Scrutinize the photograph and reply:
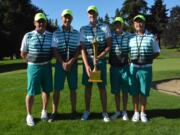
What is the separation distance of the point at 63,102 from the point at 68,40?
2492 mm

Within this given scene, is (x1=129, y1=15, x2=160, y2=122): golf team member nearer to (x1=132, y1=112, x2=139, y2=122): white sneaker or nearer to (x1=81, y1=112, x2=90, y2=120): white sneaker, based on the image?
(x1=132, y1=112, x2=139, y2=122): white sneaker

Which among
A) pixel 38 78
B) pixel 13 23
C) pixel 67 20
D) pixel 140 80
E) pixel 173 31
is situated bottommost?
pixel 140 80

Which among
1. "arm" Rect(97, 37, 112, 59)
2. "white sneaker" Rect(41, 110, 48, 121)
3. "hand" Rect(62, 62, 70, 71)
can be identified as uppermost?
"arm" Rect(97, 37, 112, 59)

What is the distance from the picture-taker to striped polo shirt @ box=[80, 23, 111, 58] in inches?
363

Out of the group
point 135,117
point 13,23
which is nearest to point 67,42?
point 135,117

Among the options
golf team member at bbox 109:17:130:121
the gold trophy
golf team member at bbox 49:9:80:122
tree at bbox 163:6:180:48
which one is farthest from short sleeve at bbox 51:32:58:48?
tree at bbox 163:6:180:48

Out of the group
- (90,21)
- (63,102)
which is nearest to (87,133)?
(90,21)

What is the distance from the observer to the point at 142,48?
9.27 meters

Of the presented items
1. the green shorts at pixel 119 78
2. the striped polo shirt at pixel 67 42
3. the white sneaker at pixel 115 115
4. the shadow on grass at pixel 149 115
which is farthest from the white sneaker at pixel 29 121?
the green shorts at pixel 119 78

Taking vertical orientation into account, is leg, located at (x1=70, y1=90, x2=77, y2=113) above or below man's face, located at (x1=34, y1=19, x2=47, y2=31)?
below

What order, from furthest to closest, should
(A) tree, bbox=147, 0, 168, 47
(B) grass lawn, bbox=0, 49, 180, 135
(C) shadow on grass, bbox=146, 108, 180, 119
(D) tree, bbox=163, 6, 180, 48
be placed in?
(A) tree, bbox=147, 0, 168, 47 < (D) tree, bbox=163, 6, 180, 48 < (C) shadow on grass, bbox=146, 108, 180, 119 < (B) grass lawn, bbox=0, 49, 180, 135

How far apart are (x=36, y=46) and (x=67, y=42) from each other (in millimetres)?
607

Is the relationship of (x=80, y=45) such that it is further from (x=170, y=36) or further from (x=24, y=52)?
→ (x=170, y=36)

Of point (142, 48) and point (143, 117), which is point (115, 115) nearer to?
point (143, 117)
